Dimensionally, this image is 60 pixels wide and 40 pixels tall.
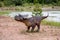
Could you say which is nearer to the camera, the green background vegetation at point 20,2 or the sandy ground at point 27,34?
the sandy ground at point 27,34

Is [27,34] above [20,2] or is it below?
above

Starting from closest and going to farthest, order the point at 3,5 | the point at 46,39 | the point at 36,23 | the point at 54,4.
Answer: the point at 46,39 → the point at 36,23 → the point at 3,5 → the point at 54,4

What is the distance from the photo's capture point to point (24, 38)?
365 inches

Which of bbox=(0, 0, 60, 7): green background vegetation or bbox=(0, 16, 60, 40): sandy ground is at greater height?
bbox=(0, 16, 60, 40): sandy ground

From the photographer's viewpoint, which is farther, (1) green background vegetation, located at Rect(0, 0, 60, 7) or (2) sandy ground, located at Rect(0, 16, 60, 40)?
(1) green background vegetation, located at Rect(0, 0, 60, 7)

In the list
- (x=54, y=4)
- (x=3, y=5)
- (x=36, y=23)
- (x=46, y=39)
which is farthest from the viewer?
(x=54, y=4)

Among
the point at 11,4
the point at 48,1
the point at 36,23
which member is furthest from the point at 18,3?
the point at 36,23

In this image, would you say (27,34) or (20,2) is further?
(20,2)

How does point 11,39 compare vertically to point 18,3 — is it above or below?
above

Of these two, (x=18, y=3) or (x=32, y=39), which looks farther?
(x=18, y=3)

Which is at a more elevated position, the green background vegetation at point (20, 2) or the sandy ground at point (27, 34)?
the sandy ground at point (27, 34)

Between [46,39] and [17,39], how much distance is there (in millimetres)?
1100

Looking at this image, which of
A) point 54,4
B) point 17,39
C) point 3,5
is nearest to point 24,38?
point 17,39

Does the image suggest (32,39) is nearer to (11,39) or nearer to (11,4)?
(11,39)
